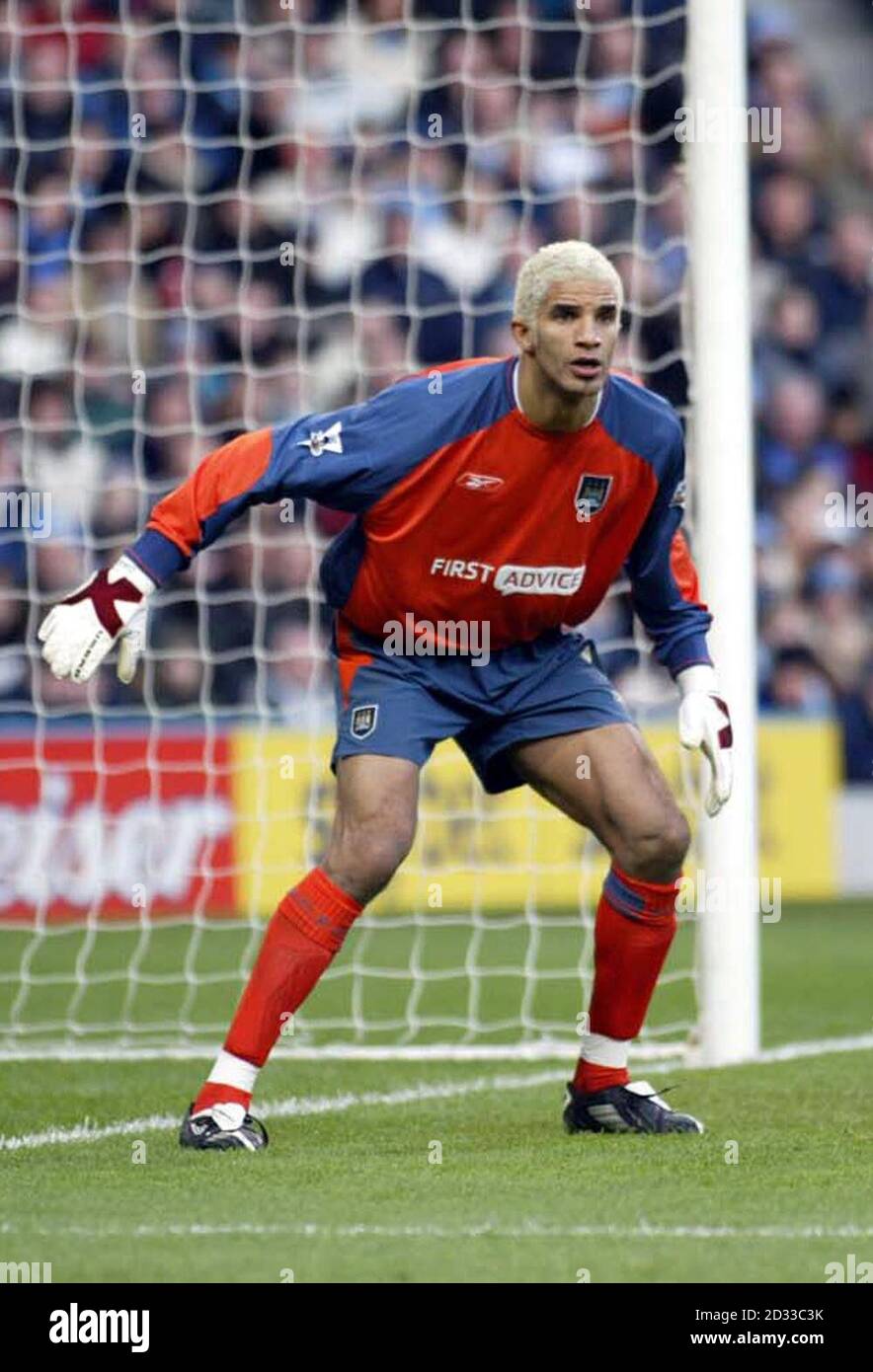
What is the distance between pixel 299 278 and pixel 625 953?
668 cm

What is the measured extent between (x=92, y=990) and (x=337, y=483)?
4.29 meters

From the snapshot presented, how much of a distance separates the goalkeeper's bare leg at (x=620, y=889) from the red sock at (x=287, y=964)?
57 centimetres

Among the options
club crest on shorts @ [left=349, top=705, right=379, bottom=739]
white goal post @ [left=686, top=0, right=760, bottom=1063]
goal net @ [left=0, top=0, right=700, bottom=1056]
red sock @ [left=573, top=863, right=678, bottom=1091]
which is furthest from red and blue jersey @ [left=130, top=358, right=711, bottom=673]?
goal net @ [left=0, top=0, right=700, bottom=1056]

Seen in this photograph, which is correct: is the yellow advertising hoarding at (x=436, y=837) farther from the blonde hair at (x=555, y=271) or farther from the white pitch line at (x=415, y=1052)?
the blonde hair at (x=555, y=271)

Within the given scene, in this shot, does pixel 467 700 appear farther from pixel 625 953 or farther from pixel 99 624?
pixel 99 624

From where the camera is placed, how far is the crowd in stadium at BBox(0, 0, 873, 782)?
1162cm

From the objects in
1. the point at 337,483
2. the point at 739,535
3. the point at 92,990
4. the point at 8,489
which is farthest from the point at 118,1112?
the point at 8,489

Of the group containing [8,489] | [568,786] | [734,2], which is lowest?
[568,786]

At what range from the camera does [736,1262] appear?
13.3ft

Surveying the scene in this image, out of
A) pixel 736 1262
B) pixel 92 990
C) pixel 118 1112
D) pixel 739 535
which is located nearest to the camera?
pixel 736 1262

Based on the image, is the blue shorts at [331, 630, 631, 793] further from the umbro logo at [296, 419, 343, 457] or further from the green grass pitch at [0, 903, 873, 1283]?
the green grass pitch at [0, 903, 873, 1283]

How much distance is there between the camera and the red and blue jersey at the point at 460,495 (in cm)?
546

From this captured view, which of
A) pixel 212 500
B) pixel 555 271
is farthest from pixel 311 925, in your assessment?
pixel 555 271
